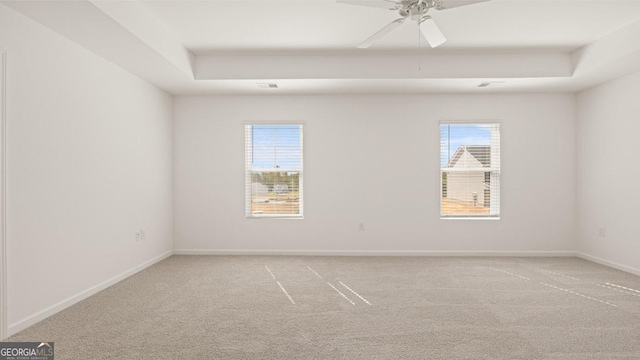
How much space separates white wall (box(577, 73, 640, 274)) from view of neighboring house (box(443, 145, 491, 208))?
4.22ft

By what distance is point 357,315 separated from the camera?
3.01m

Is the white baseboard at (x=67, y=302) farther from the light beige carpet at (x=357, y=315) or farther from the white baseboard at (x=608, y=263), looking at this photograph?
the white baseboard at (x=608, y=263)

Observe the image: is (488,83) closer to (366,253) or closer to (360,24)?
(360,24)

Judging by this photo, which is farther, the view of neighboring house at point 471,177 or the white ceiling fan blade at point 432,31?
the view of neighboring house at point 471,177

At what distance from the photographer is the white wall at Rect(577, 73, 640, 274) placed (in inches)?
173

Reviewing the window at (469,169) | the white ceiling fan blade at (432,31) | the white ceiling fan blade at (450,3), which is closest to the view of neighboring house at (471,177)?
the window at (469,169)

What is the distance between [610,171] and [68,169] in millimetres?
6224

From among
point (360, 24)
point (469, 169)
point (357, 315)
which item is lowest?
point (357, 315)

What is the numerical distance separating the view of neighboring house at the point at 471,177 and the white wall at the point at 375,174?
23 cm

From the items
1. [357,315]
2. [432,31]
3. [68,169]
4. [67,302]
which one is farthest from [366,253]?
[68,169]

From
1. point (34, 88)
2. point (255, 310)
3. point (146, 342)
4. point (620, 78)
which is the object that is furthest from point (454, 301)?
point (34, 88)

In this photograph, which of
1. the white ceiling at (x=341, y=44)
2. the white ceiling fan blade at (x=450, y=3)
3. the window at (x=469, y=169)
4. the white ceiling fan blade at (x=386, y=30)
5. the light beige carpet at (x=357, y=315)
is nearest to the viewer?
the light beige carpet at (x=357, y=315)

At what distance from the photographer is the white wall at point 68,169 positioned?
274cm

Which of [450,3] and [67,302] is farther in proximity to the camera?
[67,302]
